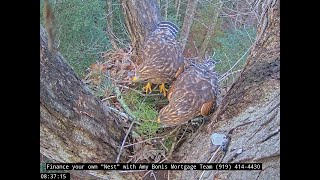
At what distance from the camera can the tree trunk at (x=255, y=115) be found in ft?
5.08

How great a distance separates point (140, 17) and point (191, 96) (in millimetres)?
281

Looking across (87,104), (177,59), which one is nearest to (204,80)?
(177,59)

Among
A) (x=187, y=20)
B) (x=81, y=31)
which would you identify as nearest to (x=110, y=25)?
(x=81, y=31)

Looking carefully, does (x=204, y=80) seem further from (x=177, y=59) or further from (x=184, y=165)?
(x=184, y=165)

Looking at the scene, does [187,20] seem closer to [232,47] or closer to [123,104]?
[232,47]

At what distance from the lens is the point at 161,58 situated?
1.61 m

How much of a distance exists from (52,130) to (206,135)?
0.41m

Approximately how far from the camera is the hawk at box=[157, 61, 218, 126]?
1.57m

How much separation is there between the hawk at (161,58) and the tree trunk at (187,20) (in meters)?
0.02

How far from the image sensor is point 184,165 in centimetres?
162

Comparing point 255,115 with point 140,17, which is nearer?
point 255,115

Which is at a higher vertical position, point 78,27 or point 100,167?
point 78,27

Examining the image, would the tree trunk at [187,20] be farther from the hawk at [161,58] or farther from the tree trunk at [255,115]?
the tree trunk at [255,115]

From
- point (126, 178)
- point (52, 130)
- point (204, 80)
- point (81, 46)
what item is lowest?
point (126, 178)
